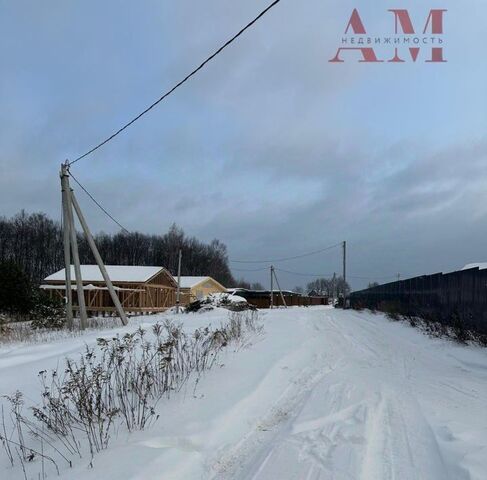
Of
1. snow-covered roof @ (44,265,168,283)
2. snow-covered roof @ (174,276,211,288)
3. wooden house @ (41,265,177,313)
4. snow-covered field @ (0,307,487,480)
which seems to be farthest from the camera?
snow-covered roof @ (174,276,211,288)

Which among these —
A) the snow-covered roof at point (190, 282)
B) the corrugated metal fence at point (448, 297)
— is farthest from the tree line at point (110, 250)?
the corrugated metal fence at point (448, 297)

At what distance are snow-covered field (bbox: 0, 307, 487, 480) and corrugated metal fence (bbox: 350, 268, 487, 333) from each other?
3.00 meters

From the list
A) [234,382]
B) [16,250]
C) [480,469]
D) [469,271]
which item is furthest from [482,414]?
[16,250]

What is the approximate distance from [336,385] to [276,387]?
2.94 ft

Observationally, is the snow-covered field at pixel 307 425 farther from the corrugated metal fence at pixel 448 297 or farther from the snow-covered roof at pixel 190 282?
the snow-covered roof at pixel 190 282

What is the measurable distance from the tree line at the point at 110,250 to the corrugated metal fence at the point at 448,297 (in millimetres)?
54091

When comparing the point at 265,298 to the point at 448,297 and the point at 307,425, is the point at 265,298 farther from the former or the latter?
the point at 307,425

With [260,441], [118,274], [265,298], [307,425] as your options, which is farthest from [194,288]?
[260,441]

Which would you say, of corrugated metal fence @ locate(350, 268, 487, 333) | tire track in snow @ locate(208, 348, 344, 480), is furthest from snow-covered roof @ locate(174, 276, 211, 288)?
tire track in snow @ locate(208, 348, 344, 480)

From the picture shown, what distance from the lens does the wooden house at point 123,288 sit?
139 ft

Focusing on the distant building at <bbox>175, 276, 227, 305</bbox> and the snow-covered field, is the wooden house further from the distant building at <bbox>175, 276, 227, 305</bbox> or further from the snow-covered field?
the snow-covered field

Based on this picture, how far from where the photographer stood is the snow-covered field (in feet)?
13.0

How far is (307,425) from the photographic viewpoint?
17.0 ft

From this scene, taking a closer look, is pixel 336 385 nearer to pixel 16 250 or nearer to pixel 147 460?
pixel 147 460
